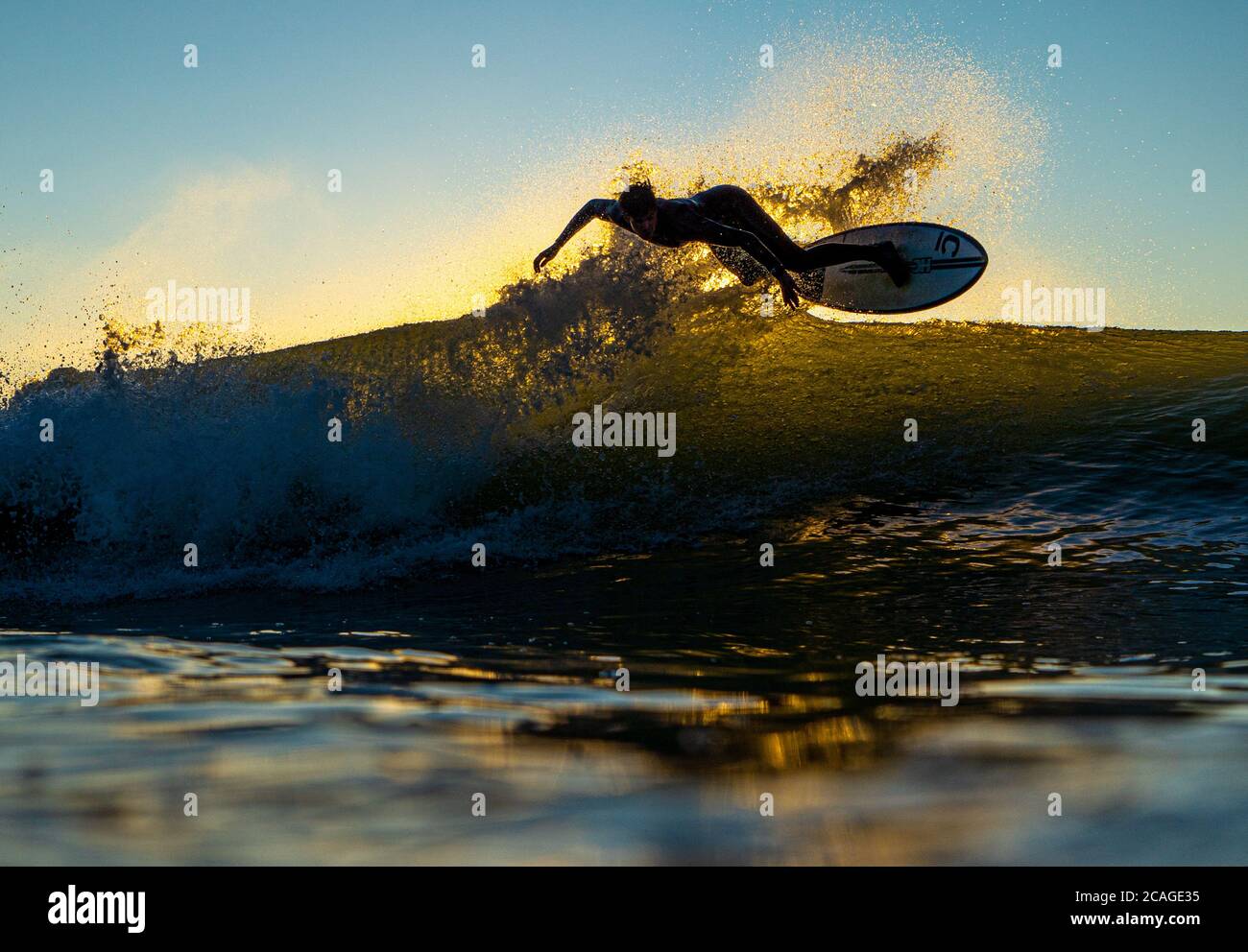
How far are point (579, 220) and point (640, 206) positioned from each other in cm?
50

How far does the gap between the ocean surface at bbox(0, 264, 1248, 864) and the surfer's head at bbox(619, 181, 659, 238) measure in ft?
7.62

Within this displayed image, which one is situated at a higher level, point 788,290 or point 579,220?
point 579,220

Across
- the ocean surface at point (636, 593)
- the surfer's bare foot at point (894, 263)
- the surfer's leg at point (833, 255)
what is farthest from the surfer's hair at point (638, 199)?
the surfer's bare foot at point (894, 263)

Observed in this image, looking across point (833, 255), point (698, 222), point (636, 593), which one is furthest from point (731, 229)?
point (636, 593)

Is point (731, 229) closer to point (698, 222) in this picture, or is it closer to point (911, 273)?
point (698, 222)

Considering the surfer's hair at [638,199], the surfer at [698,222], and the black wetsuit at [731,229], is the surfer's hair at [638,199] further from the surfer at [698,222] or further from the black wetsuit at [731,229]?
the black wetsuit at [731,229]

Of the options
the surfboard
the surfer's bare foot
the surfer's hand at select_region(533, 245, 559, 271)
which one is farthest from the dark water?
the surfer's bare foot

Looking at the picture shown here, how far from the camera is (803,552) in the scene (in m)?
7.10

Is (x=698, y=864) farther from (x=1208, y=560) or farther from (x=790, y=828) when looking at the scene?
(x=1208, y=560)

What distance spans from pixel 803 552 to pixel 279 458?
499 centimetres

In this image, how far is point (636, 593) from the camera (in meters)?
6.27

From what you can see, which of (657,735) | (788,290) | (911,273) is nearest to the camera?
(657,735)

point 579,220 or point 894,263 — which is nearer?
point 579,220

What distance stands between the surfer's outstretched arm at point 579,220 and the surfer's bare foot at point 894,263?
3.12m
